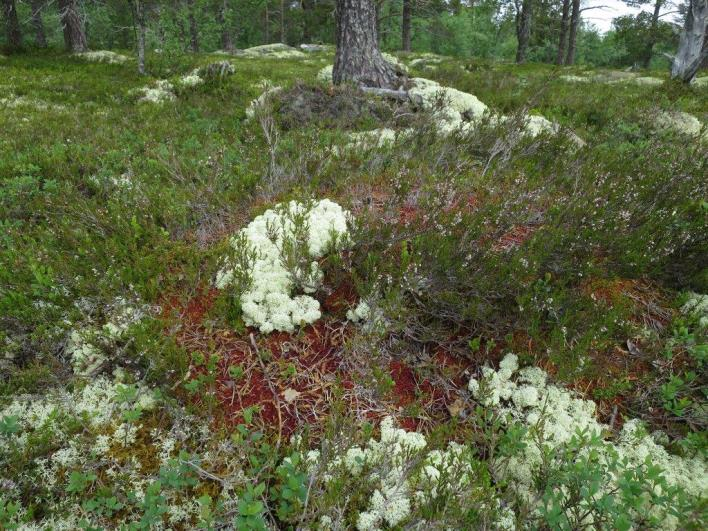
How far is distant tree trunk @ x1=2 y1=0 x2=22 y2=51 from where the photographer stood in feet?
48.6

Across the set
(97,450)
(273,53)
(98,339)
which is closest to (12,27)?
(273,53)

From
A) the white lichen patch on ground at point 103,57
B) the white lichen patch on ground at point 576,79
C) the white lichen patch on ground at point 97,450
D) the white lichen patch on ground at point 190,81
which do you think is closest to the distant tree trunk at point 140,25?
the white lichen patch on ground at point 190,81

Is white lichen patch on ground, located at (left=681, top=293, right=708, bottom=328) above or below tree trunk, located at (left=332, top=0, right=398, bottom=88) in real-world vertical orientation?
below

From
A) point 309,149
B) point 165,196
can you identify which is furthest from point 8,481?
point 309,149

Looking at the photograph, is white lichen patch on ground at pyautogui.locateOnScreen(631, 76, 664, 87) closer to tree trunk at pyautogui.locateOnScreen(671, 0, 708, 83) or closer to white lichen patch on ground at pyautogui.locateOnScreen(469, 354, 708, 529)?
tree trunk at pyautogui.locateOnScreen(671, 0, 708, 83)

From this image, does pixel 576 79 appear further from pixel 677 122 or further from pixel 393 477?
pixel 393 477

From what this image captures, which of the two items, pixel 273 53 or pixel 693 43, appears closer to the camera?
pixel 693 43

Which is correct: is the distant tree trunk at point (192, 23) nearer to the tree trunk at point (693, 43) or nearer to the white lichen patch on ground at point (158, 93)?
the white lichen patch on ground at point (158, 93)

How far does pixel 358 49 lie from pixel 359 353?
275 inches

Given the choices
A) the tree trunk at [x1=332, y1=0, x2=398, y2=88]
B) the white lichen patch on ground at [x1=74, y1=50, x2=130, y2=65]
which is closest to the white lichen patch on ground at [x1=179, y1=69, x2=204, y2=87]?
the tree trunk at [x1=332, y1=0, x2=398, y2=88]

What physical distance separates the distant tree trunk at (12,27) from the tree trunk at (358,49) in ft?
45.6

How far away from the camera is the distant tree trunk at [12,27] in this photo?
1480 centimetres

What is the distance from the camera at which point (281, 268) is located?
313 centimetres

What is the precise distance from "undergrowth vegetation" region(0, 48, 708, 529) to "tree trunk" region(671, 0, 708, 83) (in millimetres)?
8027
